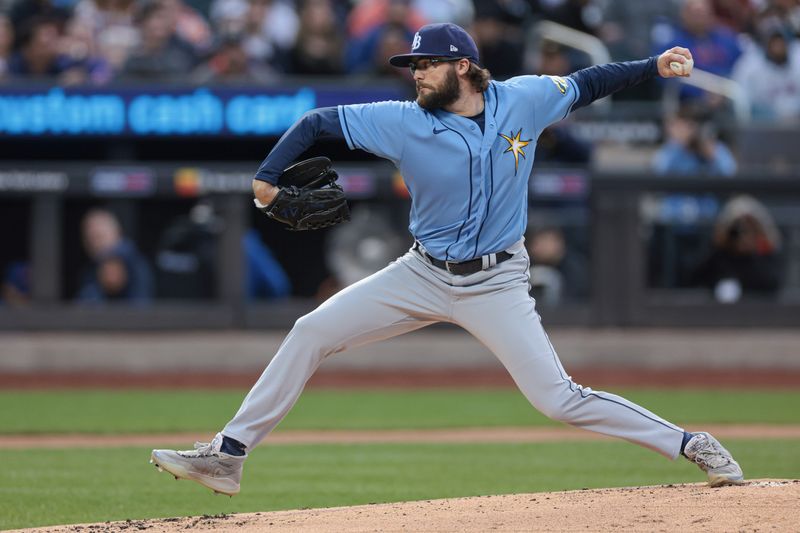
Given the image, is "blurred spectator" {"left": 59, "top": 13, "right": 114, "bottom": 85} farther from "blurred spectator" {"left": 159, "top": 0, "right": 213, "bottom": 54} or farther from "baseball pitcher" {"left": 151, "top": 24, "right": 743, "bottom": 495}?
"baseball pitcher" {"left": 151, "top": 24, "right": 743, "bottom": 495}

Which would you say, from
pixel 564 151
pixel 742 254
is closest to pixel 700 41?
pixel 564 151

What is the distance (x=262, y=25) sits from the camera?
43.5 ft

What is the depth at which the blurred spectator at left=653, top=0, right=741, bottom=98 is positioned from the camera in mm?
13531

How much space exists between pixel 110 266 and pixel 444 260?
7.28 meters

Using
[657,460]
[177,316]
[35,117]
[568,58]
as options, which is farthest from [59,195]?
[657,460]

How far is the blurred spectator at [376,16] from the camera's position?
1288cm

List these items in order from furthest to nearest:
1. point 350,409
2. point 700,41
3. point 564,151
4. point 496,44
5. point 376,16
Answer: point 700,41
point 376,16
point 496,44
point 564,151
point 350,409

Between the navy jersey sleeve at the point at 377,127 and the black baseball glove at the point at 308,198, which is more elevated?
the navy jersey sleeve at the point at 377,127

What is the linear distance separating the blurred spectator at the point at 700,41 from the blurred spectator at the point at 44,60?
5.81m

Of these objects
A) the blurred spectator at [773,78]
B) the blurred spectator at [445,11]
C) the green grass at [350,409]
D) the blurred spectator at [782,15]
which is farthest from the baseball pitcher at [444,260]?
the blurred spectator at [782,15]

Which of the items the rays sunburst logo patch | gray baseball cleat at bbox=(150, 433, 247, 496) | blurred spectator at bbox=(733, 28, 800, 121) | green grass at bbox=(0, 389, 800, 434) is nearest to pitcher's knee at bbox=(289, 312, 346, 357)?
gray baseball cleat at bbox=(150, 433, 247, 496)

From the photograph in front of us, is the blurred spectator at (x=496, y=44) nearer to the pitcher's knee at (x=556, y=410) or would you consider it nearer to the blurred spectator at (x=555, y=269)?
the blurred spectator at (x=555, y=269)

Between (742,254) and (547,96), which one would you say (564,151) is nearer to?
(742,254)

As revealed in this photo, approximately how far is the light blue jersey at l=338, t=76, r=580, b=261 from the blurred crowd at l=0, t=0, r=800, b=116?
692 centimetres
